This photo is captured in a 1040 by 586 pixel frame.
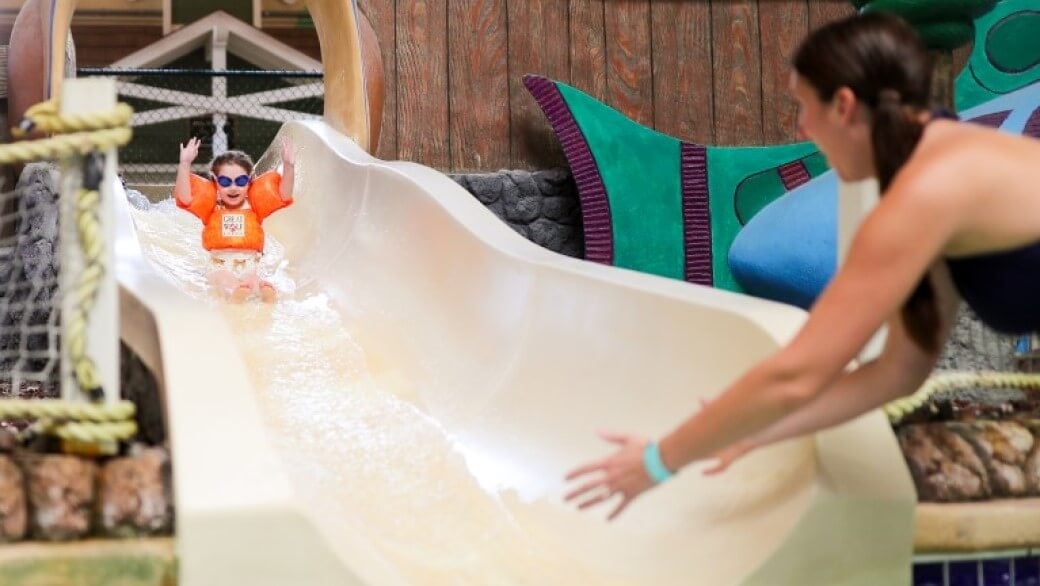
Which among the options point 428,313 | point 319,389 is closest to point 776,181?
point 428,313

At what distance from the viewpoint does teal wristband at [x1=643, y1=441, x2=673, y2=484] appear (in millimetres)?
1147

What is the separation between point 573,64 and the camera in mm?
4430

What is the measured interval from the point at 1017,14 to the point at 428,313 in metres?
2.36

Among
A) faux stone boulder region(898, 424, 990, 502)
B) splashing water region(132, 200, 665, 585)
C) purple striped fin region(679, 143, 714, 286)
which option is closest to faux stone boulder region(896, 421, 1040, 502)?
faux stone boulder region(898, 424, 990, 502)

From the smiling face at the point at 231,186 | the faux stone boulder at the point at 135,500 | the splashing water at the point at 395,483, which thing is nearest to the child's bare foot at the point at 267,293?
the splashing water at the point at 395,483

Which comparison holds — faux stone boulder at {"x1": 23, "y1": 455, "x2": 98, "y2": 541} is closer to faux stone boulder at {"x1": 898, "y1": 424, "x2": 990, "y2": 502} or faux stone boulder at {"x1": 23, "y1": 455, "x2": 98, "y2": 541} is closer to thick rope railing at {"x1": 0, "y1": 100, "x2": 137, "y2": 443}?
thick rope railing at {"x1": 0, "y1": 100, "x2": 137, "y2": 443}

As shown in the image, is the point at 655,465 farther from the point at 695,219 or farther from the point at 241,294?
the point at 695,219

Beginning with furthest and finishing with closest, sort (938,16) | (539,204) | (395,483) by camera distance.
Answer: (539,204), (938,16), (395,483)

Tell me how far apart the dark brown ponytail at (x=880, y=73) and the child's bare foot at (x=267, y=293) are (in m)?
1.91

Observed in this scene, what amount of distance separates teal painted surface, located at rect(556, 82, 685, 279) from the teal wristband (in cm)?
291

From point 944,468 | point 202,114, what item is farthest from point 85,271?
point 202,114

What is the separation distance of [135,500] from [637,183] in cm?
304

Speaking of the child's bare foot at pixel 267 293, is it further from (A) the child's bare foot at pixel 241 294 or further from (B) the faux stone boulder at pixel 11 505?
(B) the faux stone boulder at pixel 11 505

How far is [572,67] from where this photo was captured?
4430 millimetres
